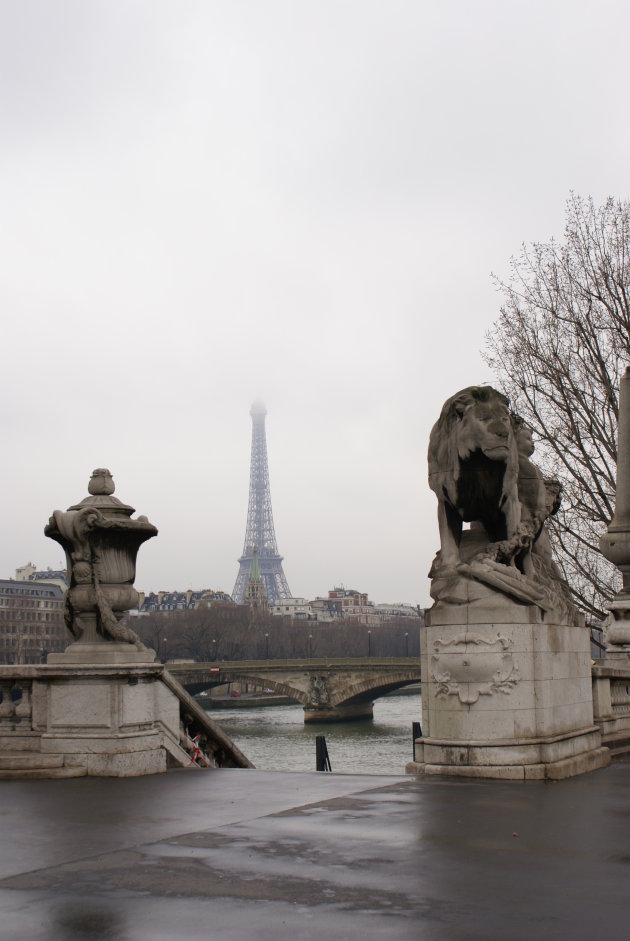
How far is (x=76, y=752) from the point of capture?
404 inches

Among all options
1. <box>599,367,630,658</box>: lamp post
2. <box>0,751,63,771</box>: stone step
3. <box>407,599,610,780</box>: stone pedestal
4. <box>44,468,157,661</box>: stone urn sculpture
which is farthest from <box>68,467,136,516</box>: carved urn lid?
<box>599,367,630,658</box>: lamp post

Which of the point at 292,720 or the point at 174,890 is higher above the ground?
the point at 174,890

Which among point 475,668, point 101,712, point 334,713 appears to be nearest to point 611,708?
point 475,668

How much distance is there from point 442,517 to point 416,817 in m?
3.43

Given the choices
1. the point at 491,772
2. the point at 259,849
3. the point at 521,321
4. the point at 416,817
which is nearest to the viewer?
the point at 259,849

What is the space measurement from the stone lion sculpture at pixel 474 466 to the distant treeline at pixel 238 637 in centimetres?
9661

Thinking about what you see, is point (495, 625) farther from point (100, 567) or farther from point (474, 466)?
point (100, 567)

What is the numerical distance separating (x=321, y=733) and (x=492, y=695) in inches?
2206

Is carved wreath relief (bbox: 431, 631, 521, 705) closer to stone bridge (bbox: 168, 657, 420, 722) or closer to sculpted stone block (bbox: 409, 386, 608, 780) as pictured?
sculpted stone block (bbox: 409, 386, 608, 780)

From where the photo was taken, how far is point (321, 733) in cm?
6328

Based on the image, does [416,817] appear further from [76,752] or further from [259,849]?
[76,752]

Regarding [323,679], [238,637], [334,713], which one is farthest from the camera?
[238,637]

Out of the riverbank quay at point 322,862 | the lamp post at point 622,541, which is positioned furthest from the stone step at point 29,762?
the lamp post at point 622,541

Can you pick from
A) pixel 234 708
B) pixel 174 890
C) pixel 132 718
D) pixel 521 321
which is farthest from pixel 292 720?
pixel 174 890
